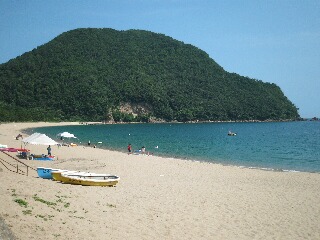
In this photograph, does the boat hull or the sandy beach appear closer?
the sandy beach

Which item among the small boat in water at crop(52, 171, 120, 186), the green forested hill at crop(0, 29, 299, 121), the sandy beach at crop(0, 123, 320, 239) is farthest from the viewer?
the green forested hill at crop(0, 29, 299, 121)

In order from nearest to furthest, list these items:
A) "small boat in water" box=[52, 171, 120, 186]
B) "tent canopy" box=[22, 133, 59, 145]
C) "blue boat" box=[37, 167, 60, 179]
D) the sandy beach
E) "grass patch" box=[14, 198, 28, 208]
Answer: the sandy beach → "grass patch" box=[14, 198, 28, 208] → "small boat in water" box=[52, 171, 120, 186] → "blue boat" box=[37, 167, 60, 179] → "tent canopy" box=[22, 133, 59, 145]

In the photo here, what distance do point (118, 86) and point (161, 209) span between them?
144 metres

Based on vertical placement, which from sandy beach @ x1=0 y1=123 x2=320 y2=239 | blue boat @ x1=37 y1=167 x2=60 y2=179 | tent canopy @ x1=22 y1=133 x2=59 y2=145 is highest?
tent canopy @ x1=22 y1=133 x2=59 y2=145

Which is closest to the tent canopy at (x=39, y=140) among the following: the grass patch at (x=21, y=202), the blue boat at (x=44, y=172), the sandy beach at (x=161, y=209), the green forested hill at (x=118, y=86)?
the sandy beach at (x=161, y=209)

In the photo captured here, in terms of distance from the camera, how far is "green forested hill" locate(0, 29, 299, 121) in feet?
437

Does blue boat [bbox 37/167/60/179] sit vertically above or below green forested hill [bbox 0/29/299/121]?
below

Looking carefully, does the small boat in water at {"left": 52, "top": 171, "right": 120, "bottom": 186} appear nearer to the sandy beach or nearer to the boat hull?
the boat hull

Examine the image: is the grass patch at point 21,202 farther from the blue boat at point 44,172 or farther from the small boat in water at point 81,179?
the blue boat at point 44,172

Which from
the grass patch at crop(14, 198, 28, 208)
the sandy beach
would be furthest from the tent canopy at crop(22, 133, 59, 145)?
the grass patch at crop(14, 198, 28, 208)

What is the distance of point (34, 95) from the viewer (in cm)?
13262

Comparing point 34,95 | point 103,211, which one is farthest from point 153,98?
point 103,211

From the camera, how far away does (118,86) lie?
153 m

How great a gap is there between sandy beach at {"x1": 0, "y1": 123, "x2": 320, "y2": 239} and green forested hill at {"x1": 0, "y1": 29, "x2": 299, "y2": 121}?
9566 centimetres
